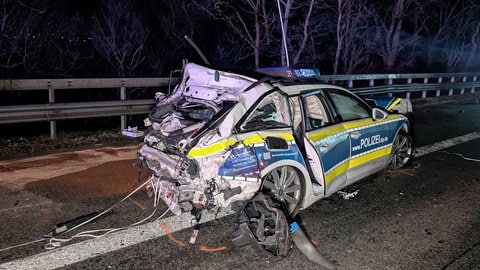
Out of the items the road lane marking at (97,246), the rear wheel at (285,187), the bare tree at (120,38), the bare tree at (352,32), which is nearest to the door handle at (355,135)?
the rear wheel at (285,187)

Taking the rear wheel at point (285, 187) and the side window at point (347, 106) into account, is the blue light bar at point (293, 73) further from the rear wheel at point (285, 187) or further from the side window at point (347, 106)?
the rear wheel at point (285, 187)

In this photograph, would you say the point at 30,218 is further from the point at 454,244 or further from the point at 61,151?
the point at 454,244

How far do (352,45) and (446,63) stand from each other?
43.3ft

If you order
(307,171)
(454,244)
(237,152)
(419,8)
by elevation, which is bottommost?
(454,244)

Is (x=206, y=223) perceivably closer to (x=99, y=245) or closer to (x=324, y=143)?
(x=99, y=245)

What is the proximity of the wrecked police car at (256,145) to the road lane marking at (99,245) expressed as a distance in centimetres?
30

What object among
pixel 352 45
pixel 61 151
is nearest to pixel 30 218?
pixel 61 151

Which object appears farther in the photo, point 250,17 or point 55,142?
point 250,17

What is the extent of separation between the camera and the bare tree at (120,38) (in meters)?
19.6

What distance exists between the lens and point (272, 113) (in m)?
4.38

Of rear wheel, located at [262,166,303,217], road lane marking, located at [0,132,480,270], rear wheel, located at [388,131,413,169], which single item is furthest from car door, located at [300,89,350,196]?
rear wheel, located at [388,131,413,169]

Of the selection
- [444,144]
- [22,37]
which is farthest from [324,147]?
[22,37]

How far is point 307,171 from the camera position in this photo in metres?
4.39

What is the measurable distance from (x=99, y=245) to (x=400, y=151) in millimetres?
4701
